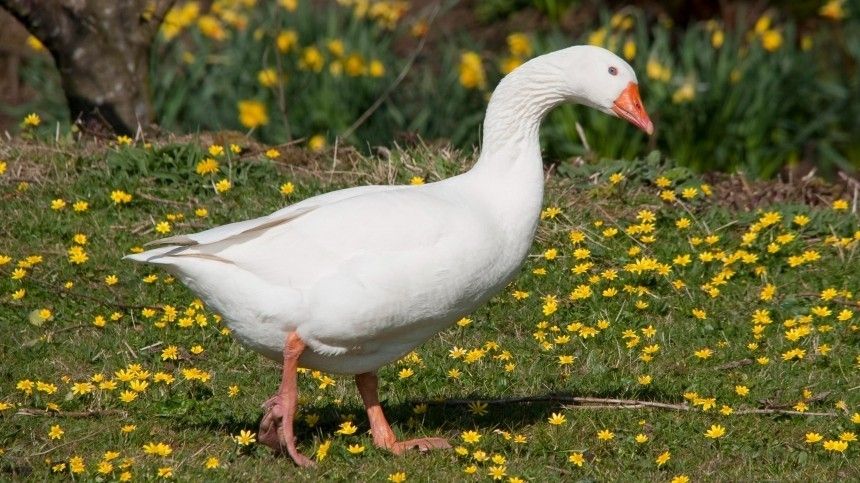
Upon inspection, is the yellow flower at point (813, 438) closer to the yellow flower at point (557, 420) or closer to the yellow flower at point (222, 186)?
the yellow flower at point (557, 420)

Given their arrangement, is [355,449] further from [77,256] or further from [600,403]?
[77,256]

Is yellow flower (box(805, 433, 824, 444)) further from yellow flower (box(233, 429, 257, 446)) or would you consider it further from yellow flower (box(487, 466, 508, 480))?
yellow flower (box(233, 429, 257, 446))


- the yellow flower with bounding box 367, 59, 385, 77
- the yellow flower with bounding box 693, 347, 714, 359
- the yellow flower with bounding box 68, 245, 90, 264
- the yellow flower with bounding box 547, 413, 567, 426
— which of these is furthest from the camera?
the yellow flower with bounding box 367, 59, 385, 77

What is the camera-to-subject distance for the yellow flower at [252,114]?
9602 mm

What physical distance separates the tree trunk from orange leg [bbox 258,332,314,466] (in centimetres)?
411

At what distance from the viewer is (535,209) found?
16.0 ft

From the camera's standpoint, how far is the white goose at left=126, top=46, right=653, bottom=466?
15.0 feet

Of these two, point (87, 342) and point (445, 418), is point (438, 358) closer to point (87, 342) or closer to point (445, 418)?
point (445, 418)

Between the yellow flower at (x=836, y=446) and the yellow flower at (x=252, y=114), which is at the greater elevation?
the yellow flower at (x=836, y=446)

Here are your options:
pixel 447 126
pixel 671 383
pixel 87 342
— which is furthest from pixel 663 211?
pixel 87 342

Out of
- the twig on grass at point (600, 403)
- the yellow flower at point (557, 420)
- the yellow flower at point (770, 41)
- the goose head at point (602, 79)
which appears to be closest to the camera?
the goose head at point (602, 79)

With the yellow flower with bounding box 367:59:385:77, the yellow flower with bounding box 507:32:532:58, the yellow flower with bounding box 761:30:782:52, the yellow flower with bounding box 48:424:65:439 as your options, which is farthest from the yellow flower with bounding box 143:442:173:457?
the yellow flower with bounding box 761:30:782:52

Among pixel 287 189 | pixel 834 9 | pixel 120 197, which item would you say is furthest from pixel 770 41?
pixel 120 197

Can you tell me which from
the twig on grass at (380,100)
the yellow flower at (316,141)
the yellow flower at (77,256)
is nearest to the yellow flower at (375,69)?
the twig on grass at (380,100)
